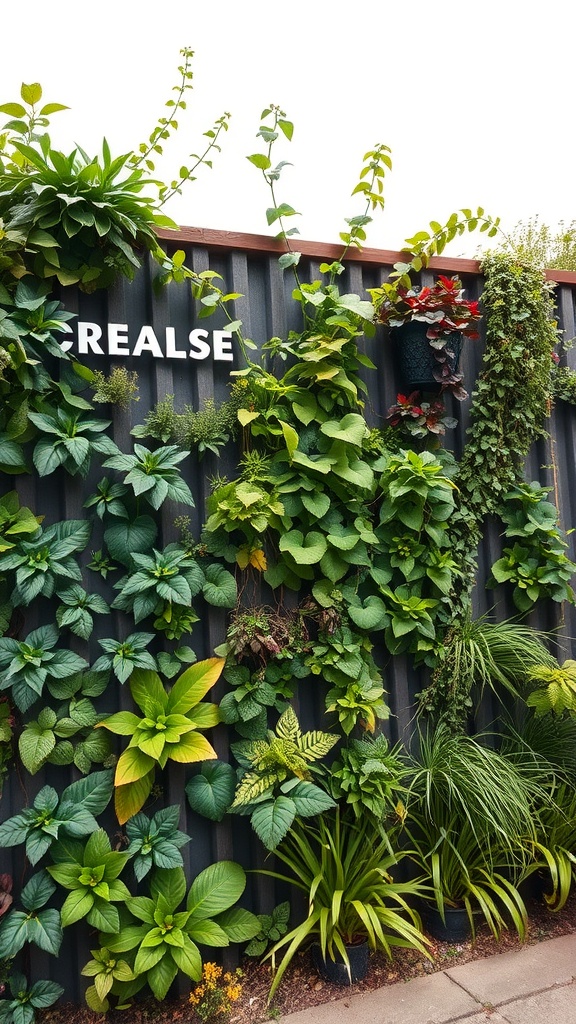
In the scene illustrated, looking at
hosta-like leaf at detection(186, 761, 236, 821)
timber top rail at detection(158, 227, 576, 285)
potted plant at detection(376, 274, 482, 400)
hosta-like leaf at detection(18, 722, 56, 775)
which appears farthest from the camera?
potted plant at detection(376, 274, 482, 400)

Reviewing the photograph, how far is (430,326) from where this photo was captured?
2.90 metres

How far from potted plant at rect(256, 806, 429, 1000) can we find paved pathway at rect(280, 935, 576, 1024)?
118 mm

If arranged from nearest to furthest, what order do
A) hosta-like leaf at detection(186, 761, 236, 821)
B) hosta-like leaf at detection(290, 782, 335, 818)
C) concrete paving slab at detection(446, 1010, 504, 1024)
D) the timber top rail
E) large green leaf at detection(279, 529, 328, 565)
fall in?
concrete paving slab at detection(446, 1010, 504, 1024) → hosta-like leaf at detection(290, 782, 335, 818) → hosta-like leaf at detection(186, 761, 236, 821) → large green leaf at detection(279, 529, 328, 565) → the timber top rail

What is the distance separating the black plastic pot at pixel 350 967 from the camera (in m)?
2.45

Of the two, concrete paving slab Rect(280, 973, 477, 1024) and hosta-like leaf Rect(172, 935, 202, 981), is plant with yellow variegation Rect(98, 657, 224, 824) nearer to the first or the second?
hosta-like leaf Rect(172, 935, 202, 981)

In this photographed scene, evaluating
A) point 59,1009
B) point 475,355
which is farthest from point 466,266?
point 59,1009

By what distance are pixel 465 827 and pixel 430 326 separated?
2.11 meters

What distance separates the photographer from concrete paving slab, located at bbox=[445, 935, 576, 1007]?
239 cm

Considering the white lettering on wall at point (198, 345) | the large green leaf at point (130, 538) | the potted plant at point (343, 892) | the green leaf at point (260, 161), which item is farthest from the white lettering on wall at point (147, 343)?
the potted plant at point (343, 892)

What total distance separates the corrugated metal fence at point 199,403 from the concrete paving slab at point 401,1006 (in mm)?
425

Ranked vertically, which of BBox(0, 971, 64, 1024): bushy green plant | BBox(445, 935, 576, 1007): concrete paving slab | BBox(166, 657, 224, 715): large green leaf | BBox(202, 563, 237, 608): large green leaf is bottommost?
BBox(445, 935, 576, 1007): concrete paving slab

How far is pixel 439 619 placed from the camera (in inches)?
117

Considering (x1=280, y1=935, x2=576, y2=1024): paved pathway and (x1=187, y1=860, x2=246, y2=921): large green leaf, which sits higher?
(x1=187, y1=860, x2=246, y2=921): large green leaf

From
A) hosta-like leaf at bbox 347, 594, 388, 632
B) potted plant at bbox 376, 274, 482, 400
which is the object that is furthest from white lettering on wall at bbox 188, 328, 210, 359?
hosta-like leaf at bbox 347, 594, 388, 632
